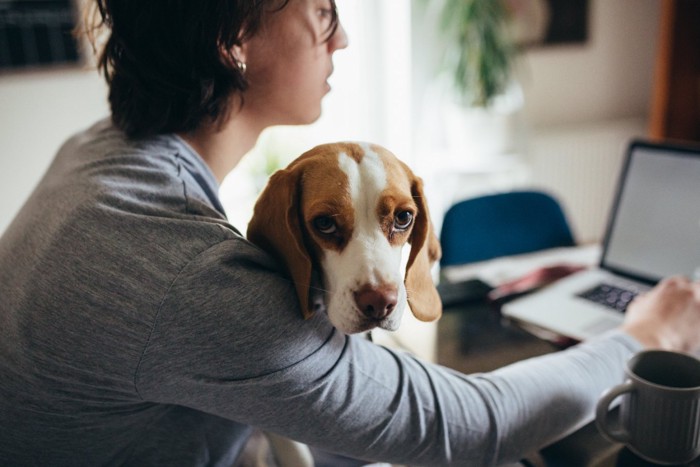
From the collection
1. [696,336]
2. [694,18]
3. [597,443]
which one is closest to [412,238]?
[597,443]

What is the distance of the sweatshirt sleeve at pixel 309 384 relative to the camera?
0.62 metres

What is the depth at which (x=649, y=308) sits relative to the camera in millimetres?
968

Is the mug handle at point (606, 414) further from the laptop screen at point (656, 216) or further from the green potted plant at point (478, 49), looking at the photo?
the green potted plant at point (478, 49)

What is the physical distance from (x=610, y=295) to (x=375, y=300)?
801 millimetres

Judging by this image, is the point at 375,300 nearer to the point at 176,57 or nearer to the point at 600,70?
the point at 176,57

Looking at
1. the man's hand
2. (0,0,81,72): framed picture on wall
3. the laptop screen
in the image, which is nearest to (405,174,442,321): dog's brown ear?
the man's hand

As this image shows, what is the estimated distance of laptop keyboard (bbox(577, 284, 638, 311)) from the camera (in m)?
1.20

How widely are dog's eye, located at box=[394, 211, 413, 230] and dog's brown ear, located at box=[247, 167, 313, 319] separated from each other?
104mm

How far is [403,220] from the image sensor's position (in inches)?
26.9

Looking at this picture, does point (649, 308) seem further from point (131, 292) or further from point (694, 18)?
point (694, 18)

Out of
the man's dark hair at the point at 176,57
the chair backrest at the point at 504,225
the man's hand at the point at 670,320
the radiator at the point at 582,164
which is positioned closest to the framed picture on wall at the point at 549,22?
the radiator at the point at 582,164

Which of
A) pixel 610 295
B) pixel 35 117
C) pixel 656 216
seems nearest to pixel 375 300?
pixel 610 295

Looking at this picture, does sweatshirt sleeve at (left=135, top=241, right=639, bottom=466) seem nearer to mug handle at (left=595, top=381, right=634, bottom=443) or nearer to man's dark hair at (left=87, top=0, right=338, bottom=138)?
mug handle at (left=595, top=381, right=634, bottom=443)

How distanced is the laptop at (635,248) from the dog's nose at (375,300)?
1.97 ft
